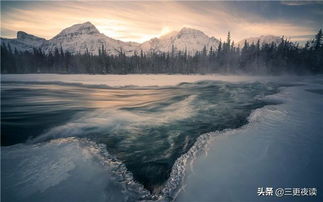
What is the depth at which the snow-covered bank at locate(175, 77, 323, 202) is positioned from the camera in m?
4.17

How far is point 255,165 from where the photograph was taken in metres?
5.15

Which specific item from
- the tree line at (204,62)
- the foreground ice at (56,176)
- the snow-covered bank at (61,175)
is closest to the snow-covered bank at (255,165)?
the snow-covered bank at (61,175)

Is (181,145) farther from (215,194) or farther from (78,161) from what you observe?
(78,161)

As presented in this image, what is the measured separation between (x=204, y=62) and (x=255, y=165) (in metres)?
107

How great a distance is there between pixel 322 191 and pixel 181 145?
4.34 metres

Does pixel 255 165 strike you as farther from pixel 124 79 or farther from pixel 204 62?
pixel 204 62

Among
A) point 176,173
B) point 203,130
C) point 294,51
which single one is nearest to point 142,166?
point 176,173

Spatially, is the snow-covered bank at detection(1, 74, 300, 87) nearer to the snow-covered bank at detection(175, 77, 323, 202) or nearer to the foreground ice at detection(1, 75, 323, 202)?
the snow-covered bank at detection(175, 77, 323, 202)

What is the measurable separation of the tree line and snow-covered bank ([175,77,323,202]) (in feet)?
287

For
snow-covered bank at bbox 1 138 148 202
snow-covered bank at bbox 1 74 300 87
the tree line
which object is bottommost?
snow-covered bank at bbox 1 138 148 202

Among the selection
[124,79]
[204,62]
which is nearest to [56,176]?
[124,79]

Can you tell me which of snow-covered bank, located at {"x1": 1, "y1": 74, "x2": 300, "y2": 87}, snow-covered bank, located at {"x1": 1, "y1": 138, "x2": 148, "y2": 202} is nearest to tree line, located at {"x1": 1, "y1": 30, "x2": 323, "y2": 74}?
snow-covered bank, located at {"x1": 1, "y1": 74, "x2": 300, "y2": 87}

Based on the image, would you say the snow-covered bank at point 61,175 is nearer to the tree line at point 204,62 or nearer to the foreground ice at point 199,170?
the foreground ice at point 199,170

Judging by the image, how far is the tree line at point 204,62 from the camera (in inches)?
2985
